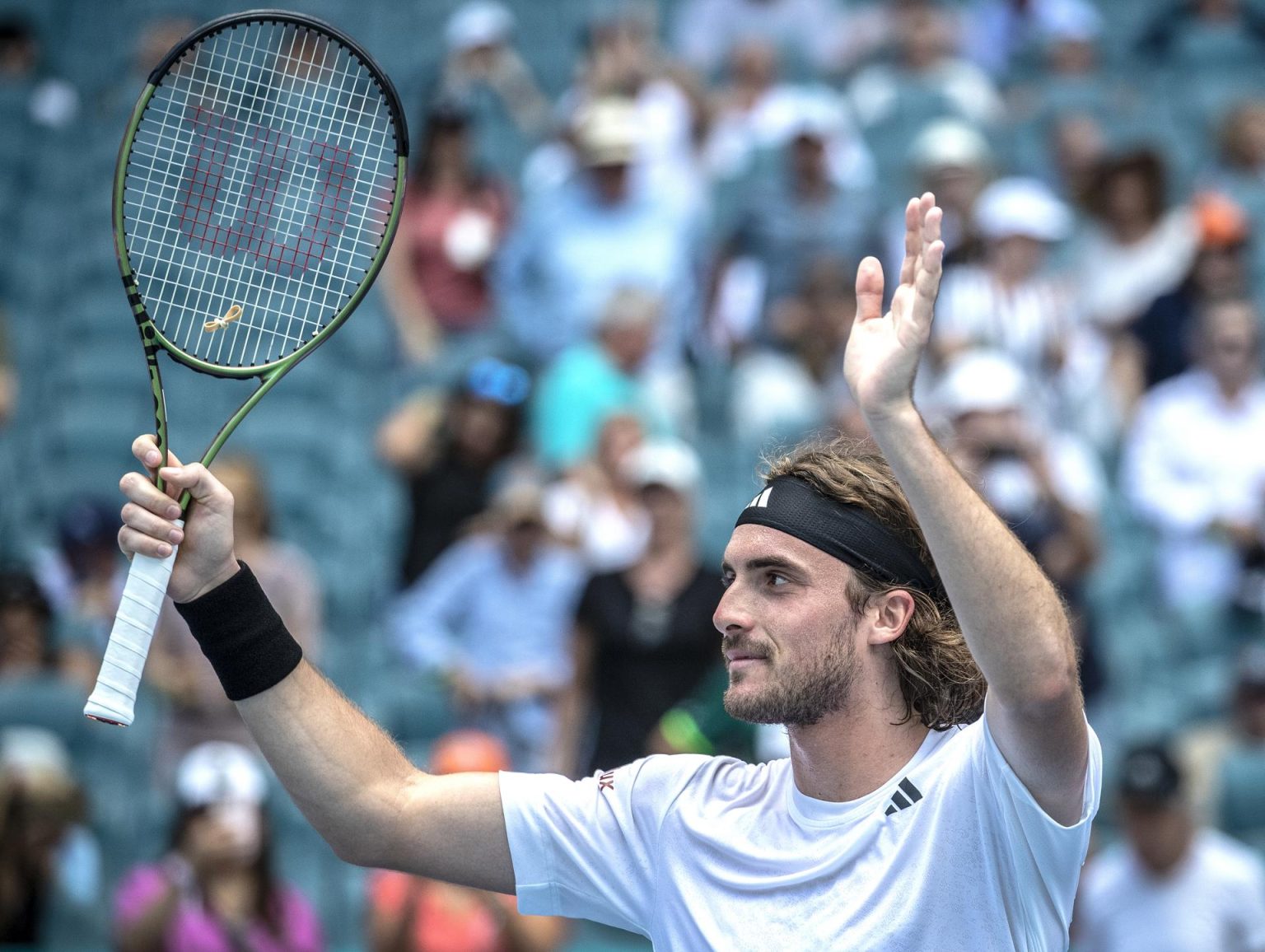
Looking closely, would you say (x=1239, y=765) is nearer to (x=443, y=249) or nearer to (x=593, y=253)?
(x=593, y=253)

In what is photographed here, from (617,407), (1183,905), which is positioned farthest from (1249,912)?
(617,407)

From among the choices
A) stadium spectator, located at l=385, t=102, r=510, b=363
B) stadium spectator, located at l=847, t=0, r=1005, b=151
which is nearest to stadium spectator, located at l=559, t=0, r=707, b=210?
stadium spectator, located at l=385, t=102, r=510, b=363

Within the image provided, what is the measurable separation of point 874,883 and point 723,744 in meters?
2.73

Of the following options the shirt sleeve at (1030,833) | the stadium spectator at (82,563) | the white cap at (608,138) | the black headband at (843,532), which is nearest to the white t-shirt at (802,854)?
the shirt sleeve at (1030,833)

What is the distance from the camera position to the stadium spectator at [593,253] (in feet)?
27.2

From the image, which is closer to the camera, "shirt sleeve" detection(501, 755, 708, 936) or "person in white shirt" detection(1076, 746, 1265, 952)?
"shirt sleeve" detection(501, 755, 708, 936)

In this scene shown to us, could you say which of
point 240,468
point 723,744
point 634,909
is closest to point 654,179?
point 240,468

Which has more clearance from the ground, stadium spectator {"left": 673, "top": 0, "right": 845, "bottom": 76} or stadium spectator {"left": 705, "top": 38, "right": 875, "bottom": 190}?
stadium spectator {"left": 673, "top": 0, "right": 845, "bottom": 76}

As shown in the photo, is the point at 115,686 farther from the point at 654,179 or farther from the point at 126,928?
the point at 654,179

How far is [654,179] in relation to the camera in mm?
8758

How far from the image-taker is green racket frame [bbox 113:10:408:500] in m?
2.90

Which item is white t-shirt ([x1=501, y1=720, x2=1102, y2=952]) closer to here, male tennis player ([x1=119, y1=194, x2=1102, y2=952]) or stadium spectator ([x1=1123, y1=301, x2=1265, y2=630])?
male tennis player ([x1=119, y1=194, x2=1102, y2=952])

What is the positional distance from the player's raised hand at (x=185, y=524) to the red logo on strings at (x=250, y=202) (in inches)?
20.2

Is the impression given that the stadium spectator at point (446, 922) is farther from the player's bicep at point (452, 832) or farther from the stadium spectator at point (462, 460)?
the player's bicep at point (452, 832)
